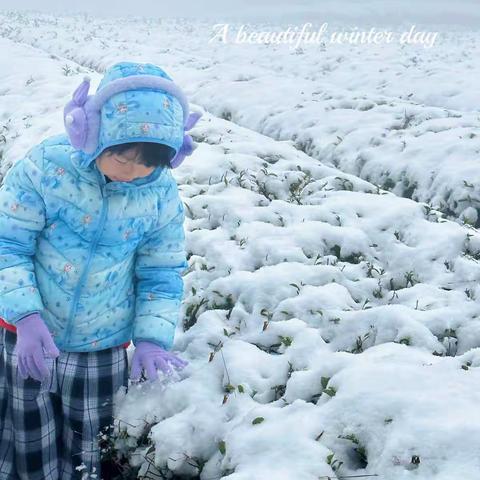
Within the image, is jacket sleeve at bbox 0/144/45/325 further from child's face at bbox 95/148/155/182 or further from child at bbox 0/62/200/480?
child's face at bbox 95/148/155/182

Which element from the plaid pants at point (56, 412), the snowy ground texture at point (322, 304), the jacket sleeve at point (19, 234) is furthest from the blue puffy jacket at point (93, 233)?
the snowy ground texture at point (322, 304)

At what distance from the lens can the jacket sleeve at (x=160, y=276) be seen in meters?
3.23

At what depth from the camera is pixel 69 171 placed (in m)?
2.87

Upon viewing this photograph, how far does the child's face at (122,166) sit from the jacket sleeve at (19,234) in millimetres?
363

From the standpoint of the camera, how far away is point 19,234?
9.40 ft

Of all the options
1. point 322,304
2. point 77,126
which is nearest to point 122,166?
point 77,126

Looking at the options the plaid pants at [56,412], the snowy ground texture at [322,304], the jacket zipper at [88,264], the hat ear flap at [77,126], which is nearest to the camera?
the hat ear flap at [77,126]

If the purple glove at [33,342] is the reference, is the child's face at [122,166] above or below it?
above

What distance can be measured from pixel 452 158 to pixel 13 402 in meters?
5.99

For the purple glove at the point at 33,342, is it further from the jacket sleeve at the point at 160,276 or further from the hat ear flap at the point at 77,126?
the hat ear flap at the point at 77,126

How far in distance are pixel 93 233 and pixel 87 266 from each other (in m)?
0.18

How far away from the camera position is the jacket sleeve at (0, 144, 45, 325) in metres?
2.84

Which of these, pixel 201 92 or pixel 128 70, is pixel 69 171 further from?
pixel 201 92

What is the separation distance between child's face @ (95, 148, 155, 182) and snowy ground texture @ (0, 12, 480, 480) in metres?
1.28
